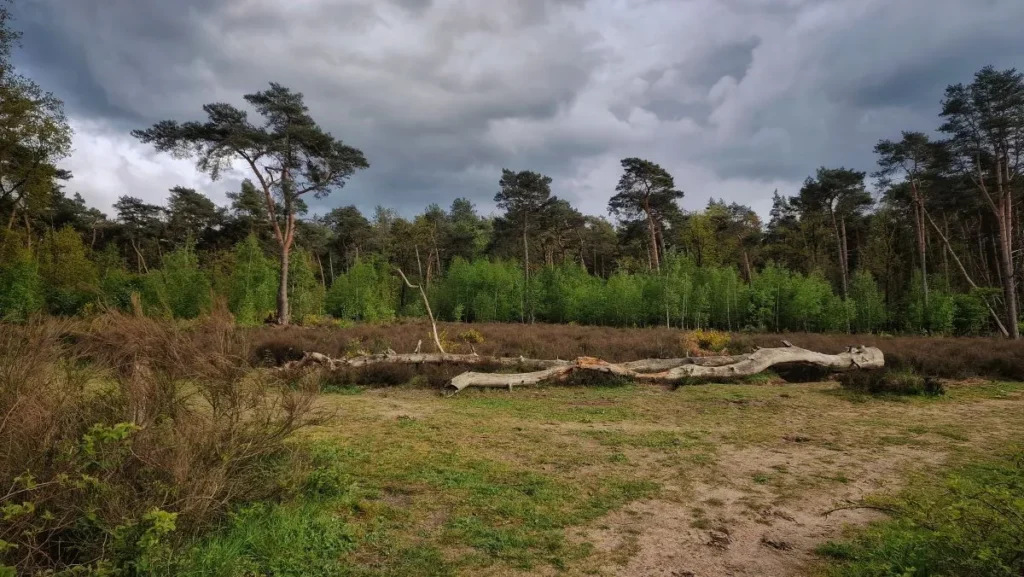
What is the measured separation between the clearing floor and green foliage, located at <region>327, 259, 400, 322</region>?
2536 centimetres

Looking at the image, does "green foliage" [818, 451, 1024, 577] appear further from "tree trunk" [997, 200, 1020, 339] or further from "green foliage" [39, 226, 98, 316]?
"green foliage" [39, 226, 98, 316]

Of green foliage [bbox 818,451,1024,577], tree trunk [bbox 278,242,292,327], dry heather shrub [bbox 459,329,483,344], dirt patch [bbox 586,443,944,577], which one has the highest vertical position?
tree trunk [bbox 278,242,292,327]

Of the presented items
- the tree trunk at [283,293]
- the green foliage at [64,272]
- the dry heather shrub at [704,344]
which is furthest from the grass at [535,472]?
the green foliage at [64,272]

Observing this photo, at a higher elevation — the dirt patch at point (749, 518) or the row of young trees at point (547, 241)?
the row of young trees at point (547, 241)

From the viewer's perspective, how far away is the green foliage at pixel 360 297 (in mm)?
34500

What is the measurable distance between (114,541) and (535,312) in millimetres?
32989

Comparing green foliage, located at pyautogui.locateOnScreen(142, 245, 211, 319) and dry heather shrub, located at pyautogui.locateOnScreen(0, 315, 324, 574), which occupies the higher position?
green foliage, located at pyautogui.locateOnScreen(142, 245, 211, 319)

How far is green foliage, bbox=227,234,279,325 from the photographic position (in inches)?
1122

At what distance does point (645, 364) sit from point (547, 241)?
37091 millimetres

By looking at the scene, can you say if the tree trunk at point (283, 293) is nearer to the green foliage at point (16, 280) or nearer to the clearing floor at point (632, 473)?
the green foliage at point (16, 280)

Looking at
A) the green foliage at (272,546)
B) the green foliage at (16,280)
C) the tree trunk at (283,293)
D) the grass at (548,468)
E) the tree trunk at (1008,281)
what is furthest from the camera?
the green foliage at (16,280)

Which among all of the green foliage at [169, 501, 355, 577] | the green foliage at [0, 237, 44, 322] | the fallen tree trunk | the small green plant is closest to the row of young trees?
the green foliage at [0, 237, 44, 322]

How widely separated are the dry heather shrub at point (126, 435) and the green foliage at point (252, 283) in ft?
86.1

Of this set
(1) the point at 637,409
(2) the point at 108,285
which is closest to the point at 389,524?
(1) the point at 637,409
